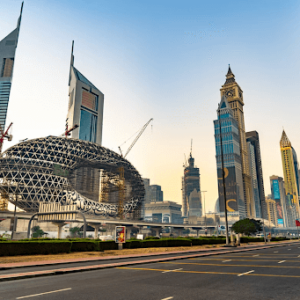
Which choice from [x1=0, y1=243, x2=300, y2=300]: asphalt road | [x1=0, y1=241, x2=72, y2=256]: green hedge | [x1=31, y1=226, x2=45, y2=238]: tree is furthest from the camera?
[x1=31, y1=226, x2=45, y2=238]: tree

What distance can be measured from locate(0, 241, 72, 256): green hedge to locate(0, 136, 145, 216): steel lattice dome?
102862 mm

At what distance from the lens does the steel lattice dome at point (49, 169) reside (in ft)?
413

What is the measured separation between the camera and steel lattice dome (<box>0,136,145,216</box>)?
125938 millimetres

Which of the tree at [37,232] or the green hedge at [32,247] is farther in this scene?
the tree at [37,232]

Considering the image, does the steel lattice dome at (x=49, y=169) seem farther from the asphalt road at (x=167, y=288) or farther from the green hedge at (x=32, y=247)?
the asphalt road at (x=167, y=288)

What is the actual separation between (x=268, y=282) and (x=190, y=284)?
3498 millimetres

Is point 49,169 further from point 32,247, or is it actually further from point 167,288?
point 167,288

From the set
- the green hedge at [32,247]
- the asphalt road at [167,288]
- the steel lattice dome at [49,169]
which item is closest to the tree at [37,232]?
the steel lattice dome at [49,169]

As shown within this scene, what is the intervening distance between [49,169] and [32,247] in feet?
368

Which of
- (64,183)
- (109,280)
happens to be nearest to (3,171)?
(64,183)

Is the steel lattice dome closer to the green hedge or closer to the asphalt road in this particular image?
the green hedge

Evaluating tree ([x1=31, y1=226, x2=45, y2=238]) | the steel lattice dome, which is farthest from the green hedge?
the steel lattice dome

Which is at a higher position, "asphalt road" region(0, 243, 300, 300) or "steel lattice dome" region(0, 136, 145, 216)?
"steel lattice dome" region(0, 136, 145, 216)

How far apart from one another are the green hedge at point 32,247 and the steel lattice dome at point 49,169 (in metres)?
103
